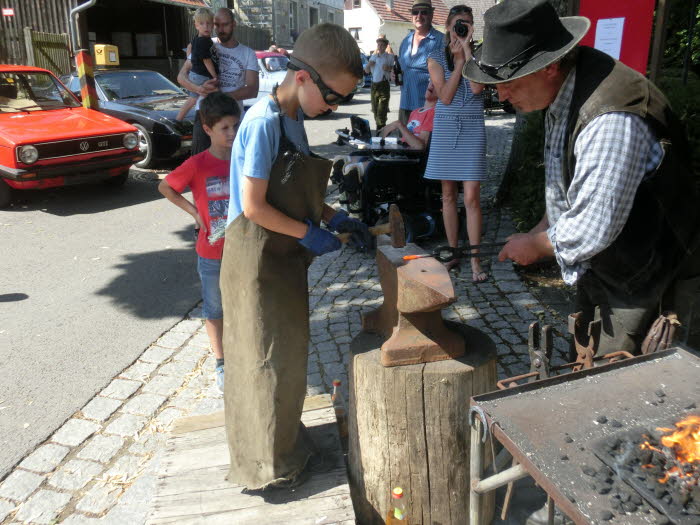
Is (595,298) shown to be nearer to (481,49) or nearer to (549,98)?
(549,98)

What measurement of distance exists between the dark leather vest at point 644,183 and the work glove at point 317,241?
924 millimetres

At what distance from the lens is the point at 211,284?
361cm

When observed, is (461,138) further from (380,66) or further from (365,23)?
(365,23)

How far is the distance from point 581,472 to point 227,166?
265cm

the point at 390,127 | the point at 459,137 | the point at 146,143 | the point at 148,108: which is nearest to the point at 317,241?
the point at 459,137

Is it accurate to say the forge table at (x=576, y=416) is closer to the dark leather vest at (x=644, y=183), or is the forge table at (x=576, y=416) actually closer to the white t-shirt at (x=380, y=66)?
the dark leather vest at (x=644, y=183)

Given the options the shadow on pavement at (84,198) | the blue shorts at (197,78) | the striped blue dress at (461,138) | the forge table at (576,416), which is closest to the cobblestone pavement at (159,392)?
the striped blue dress at (461,138)

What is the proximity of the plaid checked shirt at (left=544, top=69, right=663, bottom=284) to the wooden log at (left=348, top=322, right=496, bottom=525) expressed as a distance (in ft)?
2.16

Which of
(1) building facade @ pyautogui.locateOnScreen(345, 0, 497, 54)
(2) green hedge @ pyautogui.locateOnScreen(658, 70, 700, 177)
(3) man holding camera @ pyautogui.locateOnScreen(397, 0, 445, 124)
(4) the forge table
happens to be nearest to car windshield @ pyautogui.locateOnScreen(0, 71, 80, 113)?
(3) man holding camera @ pyautogui.locateOnScreen(397, 0, 445, 124)

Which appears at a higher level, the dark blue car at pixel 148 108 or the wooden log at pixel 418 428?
the dark blue car at pixel 148 108

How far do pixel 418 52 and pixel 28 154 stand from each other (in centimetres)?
505

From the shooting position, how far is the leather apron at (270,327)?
7.92 ft

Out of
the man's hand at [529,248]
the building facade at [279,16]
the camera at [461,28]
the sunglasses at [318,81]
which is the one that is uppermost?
the building facade at [279,16]

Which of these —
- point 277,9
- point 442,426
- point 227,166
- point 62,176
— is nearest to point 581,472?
point 442,426
